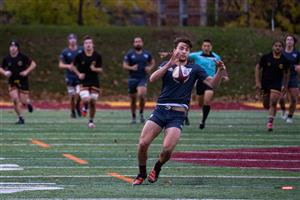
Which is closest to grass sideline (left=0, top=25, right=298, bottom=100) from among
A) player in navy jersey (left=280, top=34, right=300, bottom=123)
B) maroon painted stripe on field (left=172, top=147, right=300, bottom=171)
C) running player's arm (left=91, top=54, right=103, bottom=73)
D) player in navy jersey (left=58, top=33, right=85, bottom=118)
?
player in navy jersey (left=58, top=33, right=85, bottom=118)

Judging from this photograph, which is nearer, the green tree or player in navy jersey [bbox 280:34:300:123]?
player in navy jersey [bbox 280:34:300:123]

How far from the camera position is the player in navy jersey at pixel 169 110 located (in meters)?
13.0

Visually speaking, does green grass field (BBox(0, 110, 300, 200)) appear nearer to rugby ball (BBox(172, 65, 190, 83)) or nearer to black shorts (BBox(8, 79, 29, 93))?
black shorts (BBox(8, 79, 29, 93))

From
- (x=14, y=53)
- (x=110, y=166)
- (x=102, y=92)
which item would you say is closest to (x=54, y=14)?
(x=102, y=92)

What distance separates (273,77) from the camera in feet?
71.4

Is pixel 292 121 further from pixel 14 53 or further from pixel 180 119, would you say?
pixel 180 119

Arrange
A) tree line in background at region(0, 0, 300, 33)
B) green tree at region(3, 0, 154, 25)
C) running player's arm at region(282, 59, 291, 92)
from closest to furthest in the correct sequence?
running player's arm at region(282, 59, 291, 92) < tree line in background at region(0, 0, 300, 33) < green tree at region(3, 0, 154, 25)

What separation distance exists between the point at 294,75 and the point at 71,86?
20.2 ft

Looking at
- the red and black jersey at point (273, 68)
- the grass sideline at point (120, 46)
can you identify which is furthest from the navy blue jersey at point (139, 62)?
the grass sideline at point (120, 46)

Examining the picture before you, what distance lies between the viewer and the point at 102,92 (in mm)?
37438

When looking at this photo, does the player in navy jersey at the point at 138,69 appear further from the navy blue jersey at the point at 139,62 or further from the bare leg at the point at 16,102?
the bare leg at the point at 16,102

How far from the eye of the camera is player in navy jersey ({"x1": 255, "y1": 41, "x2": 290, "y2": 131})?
71.3 feet

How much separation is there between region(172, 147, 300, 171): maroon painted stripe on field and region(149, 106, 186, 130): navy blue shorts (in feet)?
8.51

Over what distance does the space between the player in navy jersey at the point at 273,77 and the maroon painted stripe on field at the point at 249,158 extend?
3.56 meters
